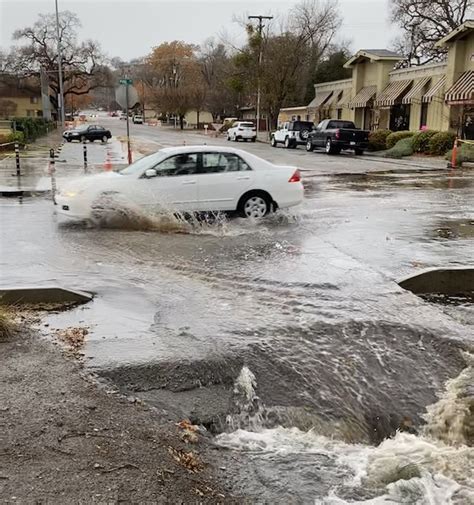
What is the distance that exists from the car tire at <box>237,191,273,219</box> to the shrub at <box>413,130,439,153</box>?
73.1ft

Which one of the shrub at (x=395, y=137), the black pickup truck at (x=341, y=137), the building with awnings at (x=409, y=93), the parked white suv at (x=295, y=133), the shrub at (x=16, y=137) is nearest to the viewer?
the building with awnings at (x=409, y=93)

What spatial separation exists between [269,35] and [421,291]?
190ft

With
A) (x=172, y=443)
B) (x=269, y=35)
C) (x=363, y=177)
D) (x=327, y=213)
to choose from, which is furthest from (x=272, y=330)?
(x=269, y=35)

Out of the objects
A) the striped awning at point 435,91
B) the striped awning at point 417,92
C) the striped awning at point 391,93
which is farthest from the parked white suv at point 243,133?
the striped awning at point 435,91

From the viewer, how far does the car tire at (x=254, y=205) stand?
38.5ft

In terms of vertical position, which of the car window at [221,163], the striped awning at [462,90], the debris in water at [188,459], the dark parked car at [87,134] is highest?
the striped awning at [462,90]

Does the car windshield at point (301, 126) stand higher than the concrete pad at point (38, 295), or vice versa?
the car windshield at point (301, 126)

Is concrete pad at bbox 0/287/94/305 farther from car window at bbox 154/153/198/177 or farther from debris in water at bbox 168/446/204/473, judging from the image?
car window at bbox 154/153/198/177

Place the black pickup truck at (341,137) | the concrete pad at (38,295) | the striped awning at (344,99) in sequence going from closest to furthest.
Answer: the concrete pad at (38,295) → the black pickup truck at (341,137) → the striped awning at (344,99)

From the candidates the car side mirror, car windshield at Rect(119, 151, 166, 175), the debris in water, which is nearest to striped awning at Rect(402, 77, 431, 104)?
car windshield at Rect(119, 151, 166, 175)

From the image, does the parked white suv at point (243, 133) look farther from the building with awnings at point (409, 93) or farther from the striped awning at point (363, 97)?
the striped awning at point (363, 97)

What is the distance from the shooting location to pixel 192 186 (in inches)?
442

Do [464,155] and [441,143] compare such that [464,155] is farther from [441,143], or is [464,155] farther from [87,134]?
[87,134]

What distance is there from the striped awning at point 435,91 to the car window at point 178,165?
2816cm
